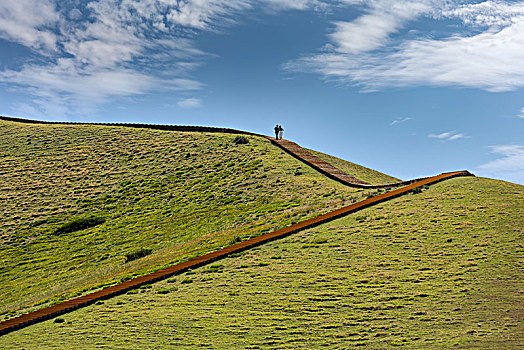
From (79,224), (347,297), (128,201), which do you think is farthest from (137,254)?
(347,297)

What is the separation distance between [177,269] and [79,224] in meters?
23.0

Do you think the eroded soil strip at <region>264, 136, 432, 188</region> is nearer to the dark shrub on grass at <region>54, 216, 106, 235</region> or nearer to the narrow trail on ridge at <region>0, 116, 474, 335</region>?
the narrow trail on ridge at <region>0, 116, 474, 335</region>

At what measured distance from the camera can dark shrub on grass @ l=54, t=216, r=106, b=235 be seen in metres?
40.7

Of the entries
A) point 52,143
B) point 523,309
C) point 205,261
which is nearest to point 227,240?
point 205,261

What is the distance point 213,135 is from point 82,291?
42.1 meters

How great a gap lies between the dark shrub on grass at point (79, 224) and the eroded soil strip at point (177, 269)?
21.2m

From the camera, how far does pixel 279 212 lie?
3253 cm

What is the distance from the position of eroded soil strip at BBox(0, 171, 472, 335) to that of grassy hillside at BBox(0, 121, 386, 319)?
6.76 feet

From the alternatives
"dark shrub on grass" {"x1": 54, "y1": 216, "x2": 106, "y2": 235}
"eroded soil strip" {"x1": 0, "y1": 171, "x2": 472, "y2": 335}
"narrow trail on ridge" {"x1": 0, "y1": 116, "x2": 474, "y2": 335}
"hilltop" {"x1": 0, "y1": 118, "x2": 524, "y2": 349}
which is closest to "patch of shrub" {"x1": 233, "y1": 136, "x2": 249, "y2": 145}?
"hilltop" {"x1": 0, "y1": 118, "x2": 524, "y2": 349}

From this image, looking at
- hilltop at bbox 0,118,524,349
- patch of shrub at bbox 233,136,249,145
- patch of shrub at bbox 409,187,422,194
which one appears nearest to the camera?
hilltop at bbox 0,118,524,349

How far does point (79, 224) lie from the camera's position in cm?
4131

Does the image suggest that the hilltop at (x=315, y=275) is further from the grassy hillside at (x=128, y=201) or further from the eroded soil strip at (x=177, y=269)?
the eroded soil strip at (x=177, y=269)

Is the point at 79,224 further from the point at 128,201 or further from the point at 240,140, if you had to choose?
the point at 240,140

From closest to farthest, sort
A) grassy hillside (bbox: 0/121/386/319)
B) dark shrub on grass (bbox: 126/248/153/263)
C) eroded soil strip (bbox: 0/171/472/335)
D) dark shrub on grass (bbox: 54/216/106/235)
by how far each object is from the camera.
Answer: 1. eroded soil strip (bbox: 0/171/472/335)
2. grassy hillside (bbox: 0/121/386/319)
3. dark shrub on grass (bbox: 126/248/153/263)
4. dark shrub on grass (bbox: 54/216/106/235)
